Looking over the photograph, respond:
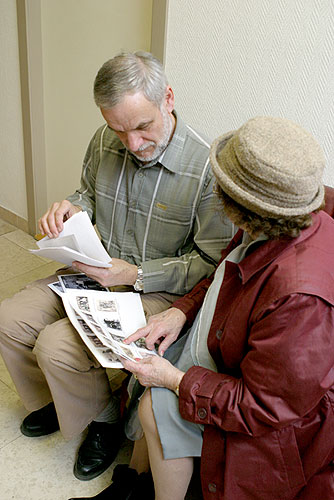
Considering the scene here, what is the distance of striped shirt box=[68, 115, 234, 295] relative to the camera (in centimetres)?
A: 162

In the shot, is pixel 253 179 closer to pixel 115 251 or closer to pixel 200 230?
pixel 200 230

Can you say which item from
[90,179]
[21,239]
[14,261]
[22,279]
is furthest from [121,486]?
[21,239]

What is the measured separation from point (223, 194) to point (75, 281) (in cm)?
79

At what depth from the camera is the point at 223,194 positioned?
1.16 m

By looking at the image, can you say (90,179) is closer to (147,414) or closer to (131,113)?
(131,113)

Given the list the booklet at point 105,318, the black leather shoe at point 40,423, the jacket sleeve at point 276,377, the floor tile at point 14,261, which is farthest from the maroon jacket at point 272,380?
the floor tile at point 14,261

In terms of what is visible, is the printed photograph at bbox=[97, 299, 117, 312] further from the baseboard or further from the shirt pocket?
the baseboard

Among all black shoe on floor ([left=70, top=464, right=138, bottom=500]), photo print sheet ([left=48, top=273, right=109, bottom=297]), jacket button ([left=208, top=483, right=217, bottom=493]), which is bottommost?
black shoe on floor ([left=70, top=464, right=138, bottom=500])

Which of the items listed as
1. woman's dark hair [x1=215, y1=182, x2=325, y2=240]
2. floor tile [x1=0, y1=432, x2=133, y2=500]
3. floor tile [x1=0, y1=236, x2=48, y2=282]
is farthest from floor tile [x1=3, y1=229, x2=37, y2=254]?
woman's dark hair [x1=215, y1=182, x2=325, y2=240]

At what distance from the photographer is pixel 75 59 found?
8.47 feet

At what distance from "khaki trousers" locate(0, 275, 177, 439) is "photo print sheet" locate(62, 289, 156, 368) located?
0.09 m

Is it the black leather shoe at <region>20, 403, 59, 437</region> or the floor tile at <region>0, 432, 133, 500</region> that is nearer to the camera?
the floor tile at <region>0, 432, 133, 500</region>

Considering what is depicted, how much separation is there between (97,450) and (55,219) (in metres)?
0.82

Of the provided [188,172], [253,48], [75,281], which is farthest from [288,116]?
[75,281]
